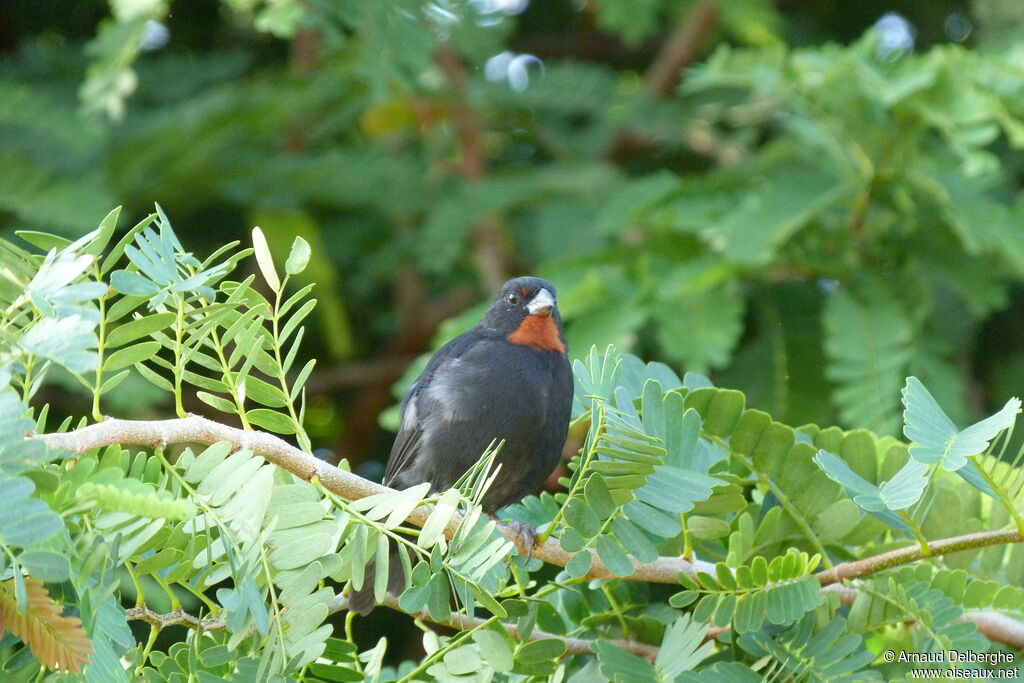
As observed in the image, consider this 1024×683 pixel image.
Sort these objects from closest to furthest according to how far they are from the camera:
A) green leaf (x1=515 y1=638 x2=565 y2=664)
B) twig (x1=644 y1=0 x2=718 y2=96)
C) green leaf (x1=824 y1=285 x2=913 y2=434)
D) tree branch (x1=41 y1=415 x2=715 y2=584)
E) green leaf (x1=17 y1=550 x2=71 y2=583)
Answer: green leaf (x1=17 y1=550 x2=71 y2=583), tree branch (x1=41 y1=415 x2=715 y2=584), green leaf (x1=515 y1=638 x2=565 y2=664), green leaf (x1=824 y1=285 x2=913 y2=434), twig (x1=644 y1=0 x2=718 y2=96)

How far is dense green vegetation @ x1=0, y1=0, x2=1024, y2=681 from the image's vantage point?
1.75m

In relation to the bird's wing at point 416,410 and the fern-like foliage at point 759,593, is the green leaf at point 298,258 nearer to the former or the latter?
the fern-like foliage at point 759,593

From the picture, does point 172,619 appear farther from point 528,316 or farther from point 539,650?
point 528,316

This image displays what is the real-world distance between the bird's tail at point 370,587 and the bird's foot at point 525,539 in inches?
12.0

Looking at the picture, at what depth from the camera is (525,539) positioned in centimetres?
249

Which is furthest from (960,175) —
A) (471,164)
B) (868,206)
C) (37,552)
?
(37,552)

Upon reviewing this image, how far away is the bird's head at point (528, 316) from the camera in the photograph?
355 cm

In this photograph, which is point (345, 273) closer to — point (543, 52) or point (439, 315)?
point (439, 315)

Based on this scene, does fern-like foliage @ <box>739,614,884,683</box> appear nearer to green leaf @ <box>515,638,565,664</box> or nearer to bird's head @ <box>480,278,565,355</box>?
green leaf @ <box>515,638,565,664</box>

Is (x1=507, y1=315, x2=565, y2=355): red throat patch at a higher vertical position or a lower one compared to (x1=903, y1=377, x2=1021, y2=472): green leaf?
lower

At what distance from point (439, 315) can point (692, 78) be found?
214 cm

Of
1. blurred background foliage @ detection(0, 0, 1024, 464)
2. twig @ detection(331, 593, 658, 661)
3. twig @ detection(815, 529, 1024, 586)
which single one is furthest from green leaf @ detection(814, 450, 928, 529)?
blurred background foliage @ detection(0, 0, 1024, 464)

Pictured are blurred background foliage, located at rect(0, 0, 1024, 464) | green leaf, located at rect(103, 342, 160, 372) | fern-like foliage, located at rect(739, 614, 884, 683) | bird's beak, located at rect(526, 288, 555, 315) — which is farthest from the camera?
blurred background foliage, located at rect(0, 0, 1024, 464)
